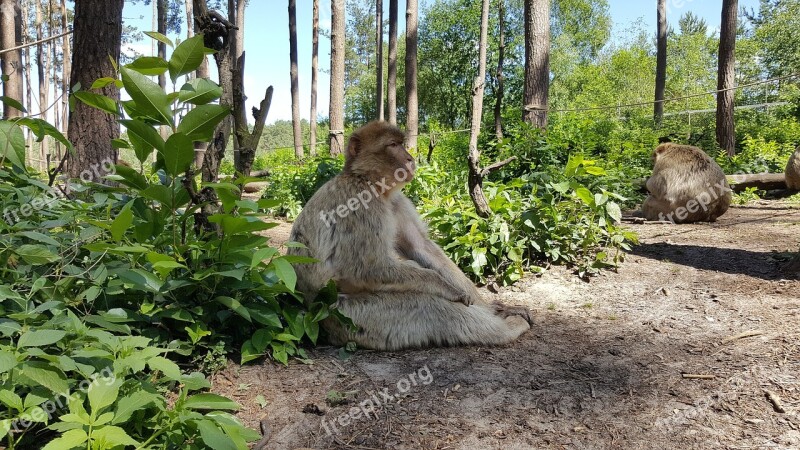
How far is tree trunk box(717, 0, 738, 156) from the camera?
1371 centimetres

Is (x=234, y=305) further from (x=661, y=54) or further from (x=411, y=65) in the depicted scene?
(x=661, y=54)

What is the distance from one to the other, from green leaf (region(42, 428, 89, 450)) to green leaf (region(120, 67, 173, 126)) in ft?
5.13

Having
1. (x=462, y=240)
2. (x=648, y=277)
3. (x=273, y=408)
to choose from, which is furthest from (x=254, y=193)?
(x=273, y=408)

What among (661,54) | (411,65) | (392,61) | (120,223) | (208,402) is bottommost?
(208,402)

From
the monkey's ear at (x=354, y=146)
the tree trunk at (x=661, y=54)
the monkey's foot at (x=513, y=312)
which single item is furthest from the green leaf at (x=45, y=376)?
the tree trunk at (x=661, y=54)

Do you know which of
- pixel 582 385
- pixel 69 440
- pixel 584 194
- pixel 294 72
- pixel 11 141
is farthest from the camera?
pixel 294 72

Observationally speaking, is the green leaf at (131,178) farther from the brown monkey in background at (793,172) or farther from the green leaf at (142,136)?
the brown monkey in background at (793,172)

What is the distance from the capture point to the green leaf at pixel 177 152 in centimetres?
278

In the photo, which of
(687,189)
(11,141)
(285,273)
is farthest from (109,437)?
(687,189)

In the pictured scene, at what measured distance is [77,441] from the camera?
2035 millimetres

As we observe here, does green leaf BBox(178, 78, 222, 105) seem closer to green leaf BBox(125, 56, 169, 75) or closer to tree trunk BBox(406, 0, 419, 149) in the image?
green leaf BBox(125, 56, 169, 75)

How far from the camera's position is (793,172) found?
11344 mm

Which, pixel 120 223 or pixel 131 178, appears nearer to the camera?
pixel 120 223

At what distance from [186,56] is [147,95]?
28 cm
